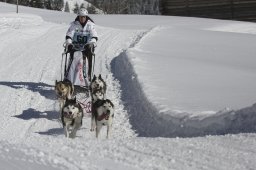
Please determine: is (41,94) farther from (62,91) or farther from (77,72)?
(62,91)

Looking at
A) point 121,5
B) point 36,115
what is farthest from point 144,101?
point 121,5

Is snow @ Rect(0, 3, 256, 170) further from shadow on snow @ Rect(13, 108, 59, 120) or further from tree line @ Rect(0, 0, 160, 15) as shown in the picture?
tree line @ Rect(0, 0, 160, 15)

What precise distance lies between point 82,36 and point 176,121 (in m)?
4.15

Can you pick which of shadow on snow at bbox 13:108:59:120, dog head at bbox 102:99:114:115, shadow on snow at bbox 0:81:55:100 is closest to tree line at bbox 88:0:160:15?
shadow on snow at bbox 0:81:55:100

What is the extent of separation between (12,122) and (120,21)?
20.6 metres

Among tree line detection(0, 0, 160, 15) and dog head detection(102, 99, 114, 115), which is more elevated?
dog head detection(102, 99, 114, 115)

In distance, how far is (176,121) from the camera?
9.11 m

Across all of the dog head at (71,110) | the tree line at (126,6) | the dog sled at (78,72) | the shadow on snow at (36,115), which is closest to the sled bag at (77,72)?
the dog sled at (78,72)

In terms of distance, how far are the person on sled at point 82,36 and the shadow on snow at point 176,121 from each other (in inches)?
50.3

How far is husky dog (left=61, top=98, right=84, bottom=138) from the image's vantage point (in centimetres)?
922

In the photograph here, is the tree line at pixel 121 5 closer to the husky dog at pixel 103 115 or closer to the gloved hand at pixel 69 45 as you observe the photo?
the gloved hand at pixel 69 45

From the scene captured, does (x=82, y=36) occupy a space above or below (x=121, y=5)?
above

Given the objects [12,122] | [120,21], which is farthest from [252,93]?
[120,21]

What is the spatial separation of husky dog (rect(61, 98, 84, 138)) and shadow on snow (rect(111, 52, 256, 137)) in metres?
1.14
